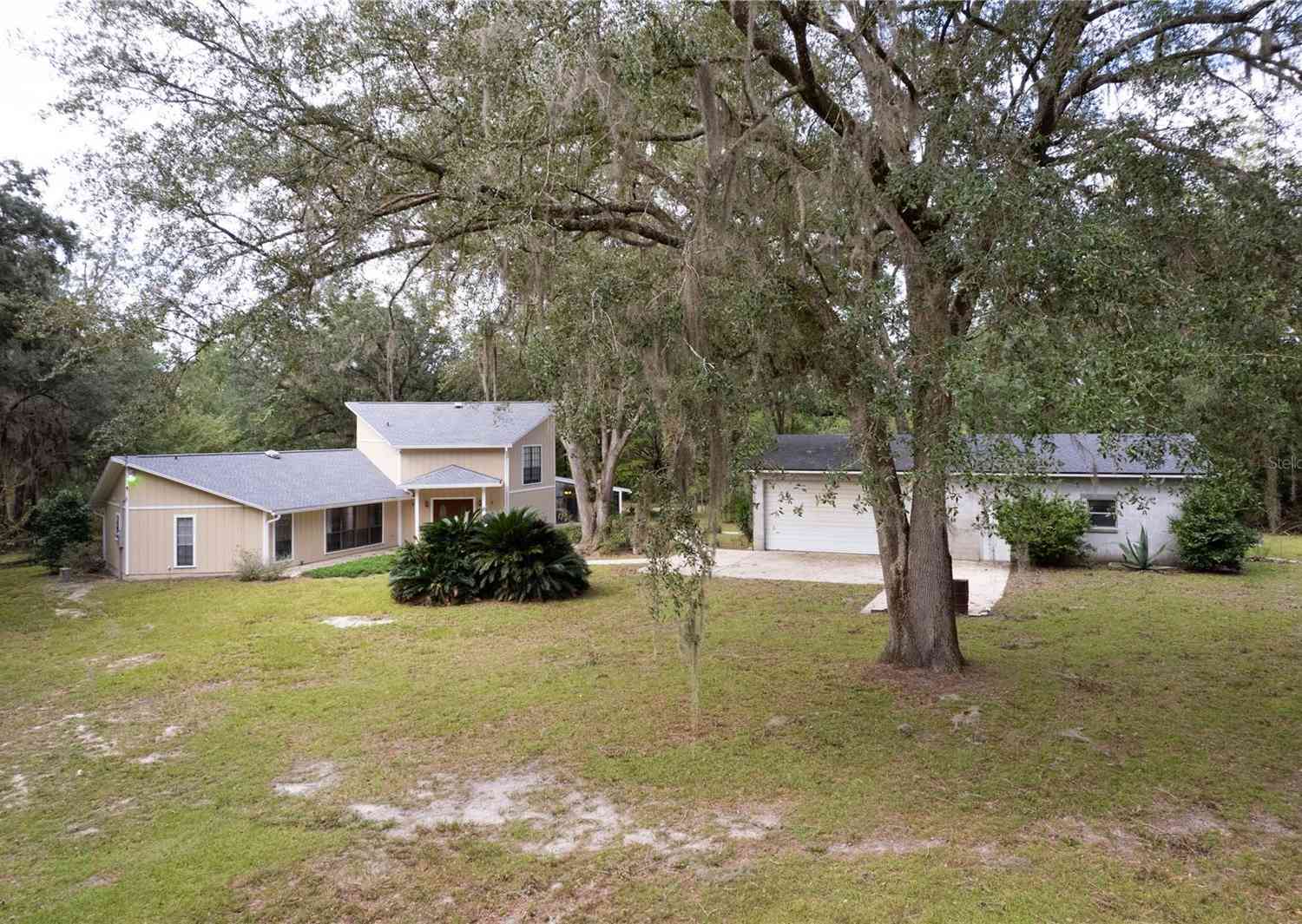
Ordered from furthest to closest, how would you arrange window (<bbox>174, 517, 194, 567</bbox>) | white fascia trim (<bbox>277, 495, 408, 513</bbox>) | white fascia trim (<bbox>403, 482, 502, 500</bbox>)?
white fascia trim (<bbox>403, 482, 502, 500</bbox>), white fascia trim (<bbox>277, 495, 408, 513</bbox>), window (<bbox>174, 517, 194, 567</bbox>)

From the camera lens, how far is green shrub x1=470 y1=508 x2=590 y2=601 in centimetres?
1320

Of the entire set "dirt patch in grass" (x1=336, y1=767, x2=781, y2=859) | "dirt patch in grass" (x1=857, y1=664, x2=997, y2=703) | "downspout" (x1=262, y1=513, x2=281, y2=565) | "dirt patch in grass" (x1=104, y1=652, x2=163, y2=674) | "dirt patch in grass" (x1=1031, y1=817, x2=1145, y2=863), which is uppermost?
"downspout" (x1=262, y1=513, x2=281, y2=565)

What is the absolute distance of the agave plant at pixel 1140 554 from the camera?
15.2 m

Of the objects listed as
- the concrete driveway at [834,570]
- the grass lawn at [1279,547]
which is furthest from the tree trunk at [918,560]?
the grass lawn at [1279,547]

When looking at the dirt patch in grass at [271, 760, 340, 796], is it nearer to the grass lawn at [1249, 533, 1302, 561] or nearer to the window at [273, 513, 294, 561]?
the window at [273, 513, 294, 561]

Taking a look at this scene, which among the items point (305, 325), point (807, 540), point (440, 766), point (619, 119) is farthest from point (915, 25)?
point (807, 540)

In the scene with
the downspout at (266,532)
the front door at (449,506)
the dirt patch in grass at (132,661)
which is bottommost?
the dirt patch in grass at (132,661)

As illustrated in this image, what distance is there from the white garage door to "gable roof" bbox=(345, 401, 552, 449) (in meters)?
6.80

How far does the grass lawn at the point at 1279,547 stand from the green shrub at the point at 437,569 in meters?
16.6

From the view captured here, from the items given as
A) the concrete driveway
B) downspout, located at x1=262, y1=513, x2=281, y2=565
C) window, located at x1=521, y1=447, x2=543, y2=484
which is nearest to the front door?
window, located at x1=521, y1=447, x2=543, y2=484

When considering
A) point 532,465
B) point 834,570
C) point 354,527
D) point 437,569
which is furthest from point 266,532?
point 834,570

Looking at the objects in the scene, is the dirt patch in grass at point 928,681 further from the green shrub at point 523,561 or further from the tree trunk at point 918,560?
the green shrub at point 523,561

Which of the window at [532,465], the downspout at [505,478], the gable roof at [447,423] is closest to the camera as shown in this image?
the gable roof at [447,423]

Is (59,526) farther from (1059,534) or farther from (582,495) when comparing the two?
(1059,534)
